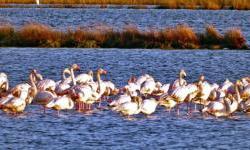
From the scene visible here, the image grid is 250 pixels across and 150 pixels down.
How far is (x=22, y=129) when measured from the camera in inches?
726

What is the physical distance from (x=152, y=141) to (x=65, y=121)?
271 centimetres

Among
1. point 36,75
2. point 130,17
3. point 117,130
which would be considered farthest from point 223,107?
point 130,17

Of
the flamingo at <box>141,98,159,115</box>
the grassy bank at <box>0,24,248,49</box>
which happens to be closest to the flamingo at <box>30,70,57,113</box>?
the flamingo at <box>141,98,159,115</box>

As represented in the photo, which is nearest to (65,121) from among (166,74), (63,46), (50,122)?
(50,122)

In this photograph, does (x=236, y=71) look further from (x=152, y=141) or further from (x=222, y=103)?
(x=152, y=141)

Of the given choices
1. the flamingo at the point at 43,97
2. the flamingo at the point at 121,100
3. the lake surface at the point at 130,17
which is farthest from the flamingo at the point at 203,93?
the lake surface at the point at 130,17

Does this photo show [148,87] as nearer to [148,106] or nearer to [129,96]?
[129,96]

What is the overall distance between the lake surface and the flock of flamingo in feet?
86.6

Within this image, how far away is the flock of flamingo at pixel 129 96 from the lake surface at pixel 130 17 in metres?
26.4

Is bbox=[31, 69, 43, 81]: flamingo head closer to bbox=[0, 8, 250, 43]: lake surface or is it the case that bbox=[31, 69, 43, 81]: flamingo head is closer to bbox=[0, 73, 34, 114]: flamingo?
bbox=[0, 73, 34, 114]: flamingo

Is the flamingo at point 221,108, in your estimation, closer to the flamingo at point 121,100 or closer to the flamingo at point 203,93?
the flamingo at point 203,93

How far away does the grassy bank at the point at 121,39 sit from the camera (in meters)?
36.8

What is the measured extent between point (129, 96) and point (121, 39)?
17023 mm

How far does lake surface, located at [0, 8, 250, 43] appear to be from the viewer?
54125 mm
